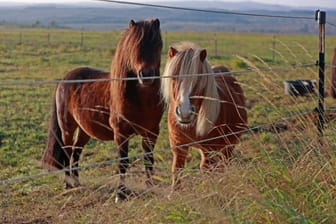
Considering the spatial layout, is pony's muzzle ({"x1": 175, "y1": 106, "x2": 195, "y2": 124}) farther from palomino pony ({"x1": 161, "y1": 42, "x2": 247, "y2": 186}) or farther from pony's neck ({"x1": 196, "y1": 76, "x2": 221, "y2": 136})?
pony's neck ({"x1": 196, "y1": 76, "x2": 221, "y2": 136})

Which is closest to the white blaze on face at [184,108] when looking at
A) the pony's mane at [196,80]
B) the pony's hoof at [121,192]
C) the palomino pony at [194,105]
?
the palomino pony at [194,105]

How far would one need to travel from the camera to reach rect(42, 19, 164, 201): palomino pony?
17.8 feet

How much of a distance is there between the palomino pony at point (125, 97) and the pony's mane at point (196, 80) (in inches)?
19.1

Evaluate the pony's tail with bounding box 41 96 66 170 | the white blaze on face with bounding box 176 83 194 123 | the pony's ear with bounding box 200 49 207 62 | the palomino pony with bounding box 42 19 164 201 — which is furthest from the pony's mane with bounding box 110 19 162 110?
the pony's tail with bounding box 41 96 66 170

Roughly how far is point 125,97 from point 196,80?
50.4 inches

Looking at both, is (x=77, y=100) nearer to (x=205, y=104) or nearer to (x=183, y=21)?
(x=205, y=104)

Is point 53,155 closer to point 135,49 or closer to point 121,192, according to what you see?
point 135,49

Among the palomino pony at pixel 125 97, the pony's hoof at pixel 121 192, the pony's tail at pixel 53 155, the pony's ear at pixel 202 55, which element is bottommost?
the pony's tail at pixel 53 155

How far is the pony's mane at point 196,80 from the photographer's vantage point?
4.55m

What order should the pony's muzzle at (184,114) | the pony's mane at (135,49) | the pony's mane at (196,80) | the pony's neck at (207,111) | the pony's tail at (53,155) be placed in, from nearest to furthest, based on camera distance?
the pony's muzzle at (184,114)
the pony's mane at (196,80)
the pony's neck at (207,111)
the pony's mane at (135,49)
the pony's tail at (53,155)

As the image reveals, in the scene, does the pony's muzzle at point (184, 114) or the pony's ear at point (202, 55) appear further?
the pony's ear at point (202, 55)

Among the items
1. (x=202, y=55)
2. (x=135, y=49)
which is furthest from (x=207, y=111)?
(x=135, y=49)

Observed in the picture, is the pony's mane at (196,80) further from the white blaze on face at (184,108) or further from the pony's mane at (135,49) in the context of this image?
the pony's mane at (135,49)

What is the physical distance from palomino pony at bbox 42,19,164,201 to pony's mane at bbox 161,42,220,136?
484 millimetres
